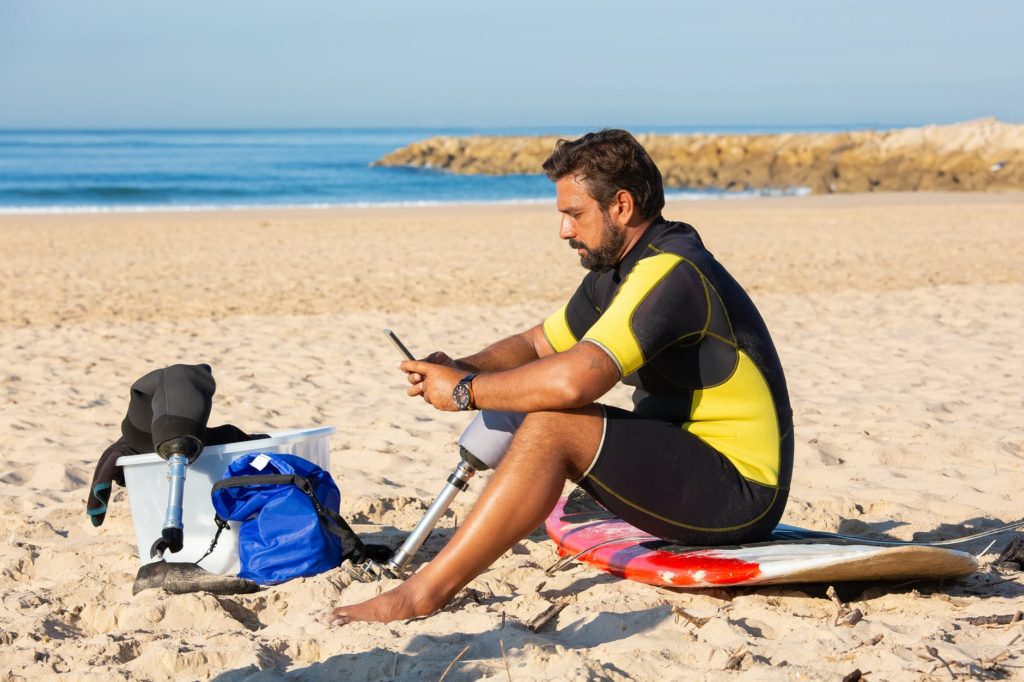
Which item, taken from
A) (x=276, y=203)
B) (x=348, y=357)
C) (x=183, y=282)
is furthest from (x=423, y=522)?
(x=276, y=203)

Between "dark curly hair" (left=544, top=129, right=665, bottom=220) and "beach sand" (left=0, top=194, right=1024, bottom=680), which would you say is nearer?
"beach sand" (left=0, top=194, right=1024, bottom=680)

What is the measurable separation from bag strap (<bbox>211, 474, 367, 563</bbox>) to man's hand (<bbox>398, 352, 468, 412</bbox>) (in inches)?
17.3

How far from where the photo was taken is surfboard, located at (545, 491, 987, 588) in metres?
2.80

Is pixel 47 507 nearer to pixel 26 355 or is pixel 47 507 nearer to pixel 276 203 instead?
pixel 26 355

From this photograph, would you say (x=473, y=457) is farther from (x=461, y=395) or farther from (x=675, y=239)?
(x=675, y=239)

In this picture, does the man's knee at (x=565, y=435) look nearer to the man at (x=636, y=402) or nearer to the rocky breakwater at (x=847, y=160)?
the man at (x=636, y=402)

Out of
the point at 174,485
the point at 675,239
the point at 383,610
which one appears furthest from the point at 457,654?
the point at 675,239

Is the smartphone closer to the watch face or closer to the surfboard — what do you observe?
the watch face

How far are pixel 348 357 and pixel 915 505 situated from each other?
409cm

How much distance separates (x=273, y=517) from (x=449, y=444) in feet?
6.51

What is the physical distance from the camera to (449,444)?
16.7 feet

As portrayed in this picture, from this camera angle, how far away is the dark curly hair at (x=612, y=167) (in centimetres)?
298

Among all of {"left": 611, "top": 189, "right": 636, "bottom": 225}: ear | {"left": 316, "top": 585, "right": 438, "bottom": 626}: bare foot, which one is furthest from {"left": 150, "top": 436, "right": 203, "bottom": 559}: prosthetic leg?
{"left": 611, "top": 189, "right": 636, "bottom": 225}: ear

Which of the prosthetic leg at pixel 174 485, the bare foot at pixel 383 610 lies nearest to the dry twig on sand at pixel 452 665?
the bare foot at pixel 383 610
